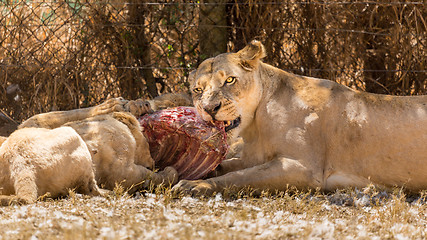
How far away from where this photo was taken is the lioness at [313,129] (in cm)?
443

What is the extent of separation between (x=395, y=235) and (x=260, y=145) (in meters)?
1.68

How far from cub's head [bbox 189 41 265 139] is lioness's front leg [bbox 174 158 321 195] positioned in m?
0.45

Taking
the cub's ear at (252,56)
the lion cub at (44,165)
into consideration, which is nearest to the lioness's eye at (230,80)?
the cub's ear at (252,56)

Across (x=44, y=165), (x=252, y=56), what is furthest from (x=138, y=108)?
(x=44, y=165)

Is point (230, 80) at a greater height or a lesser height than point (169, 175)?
greater

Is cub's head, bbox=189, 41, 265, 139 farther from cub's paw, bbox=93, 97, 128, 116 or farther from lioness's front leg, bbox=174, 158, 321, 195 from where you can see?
cub's paw, bbox=93, 97, 128, 116

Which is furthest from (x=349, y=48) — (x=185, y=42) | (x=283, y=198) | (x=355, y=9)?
(x=283, y=198)

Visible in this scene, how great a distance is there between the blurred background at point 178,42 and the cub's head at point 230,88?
208 centimetres

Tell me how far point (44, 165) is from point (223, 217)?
4.08 feet

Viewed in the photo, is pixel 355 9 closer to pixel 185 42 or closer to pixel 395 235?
pixel 185 42

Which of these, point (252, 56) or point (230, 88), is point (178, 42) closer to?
point (252, 56)

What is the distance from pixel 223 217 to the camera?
11.1 feet

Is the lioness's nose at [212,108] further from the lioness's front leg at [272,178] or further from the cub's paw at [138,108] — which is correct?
the cub's paw at [138,108]

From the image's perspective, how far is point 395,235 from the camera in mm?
3236
